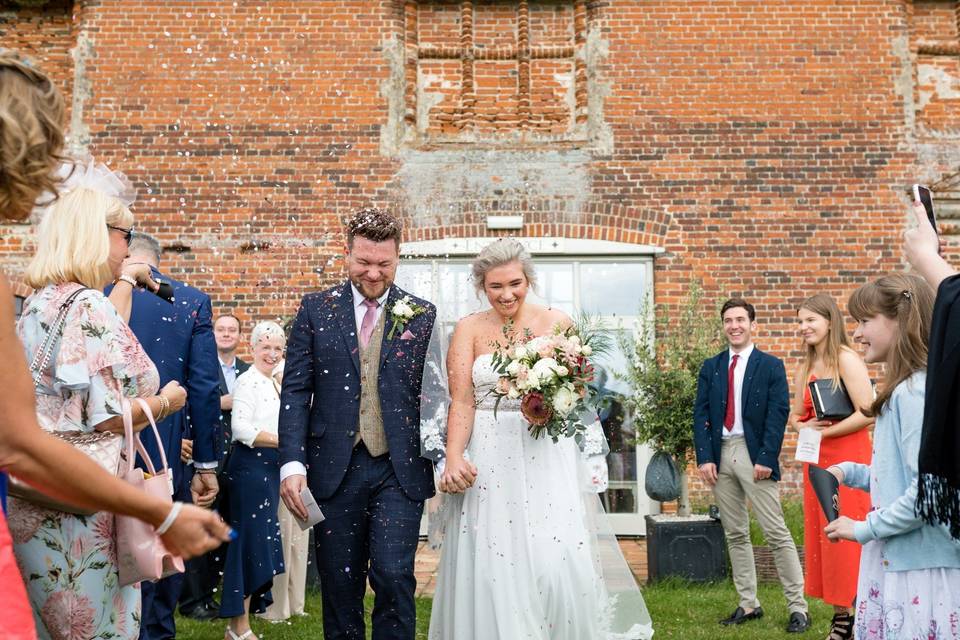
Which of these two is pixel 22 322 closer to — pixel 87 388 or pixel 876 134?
pixel 87 388

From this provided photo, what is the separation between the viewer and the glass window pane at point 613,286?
10156 millimetres

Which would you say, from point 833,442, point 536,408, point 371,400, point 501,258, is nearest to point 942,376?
point 536,408

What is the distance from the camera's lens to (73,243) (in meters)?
3.02

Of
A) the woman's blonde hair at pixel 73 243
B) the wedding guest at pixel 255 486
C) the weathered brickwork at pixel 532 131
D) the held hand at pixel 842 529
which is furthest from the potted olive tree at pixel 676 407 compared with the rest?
the woman's blonde hair at pixel 73 243

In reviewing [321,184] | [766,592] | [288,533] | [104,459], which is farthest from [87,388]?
[321,184]

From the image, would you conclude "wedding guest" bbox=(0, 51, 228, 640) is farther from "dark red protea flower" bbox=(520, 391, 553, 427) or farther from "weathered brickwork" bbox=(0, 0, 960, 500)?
"weathered brickwork" bbox=(0, 0, 960, 500)

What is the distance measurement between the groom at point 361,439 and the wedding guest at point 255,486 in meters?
1.84

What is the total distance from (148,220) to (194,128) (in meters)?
1.19

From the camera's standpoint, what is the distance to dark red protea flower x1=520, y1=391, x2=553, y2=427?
421cm

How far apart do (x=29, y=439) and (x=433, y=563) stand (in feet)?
22.6

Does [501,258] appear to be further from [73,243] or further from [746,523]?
[746,523]

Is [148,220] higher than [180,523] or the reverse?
higher

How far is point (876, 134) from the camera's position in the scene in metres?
10.2

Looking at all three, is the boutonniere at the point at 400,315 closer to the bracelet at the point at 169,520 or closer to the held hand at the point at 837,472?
the held hand at the point at 837,472
